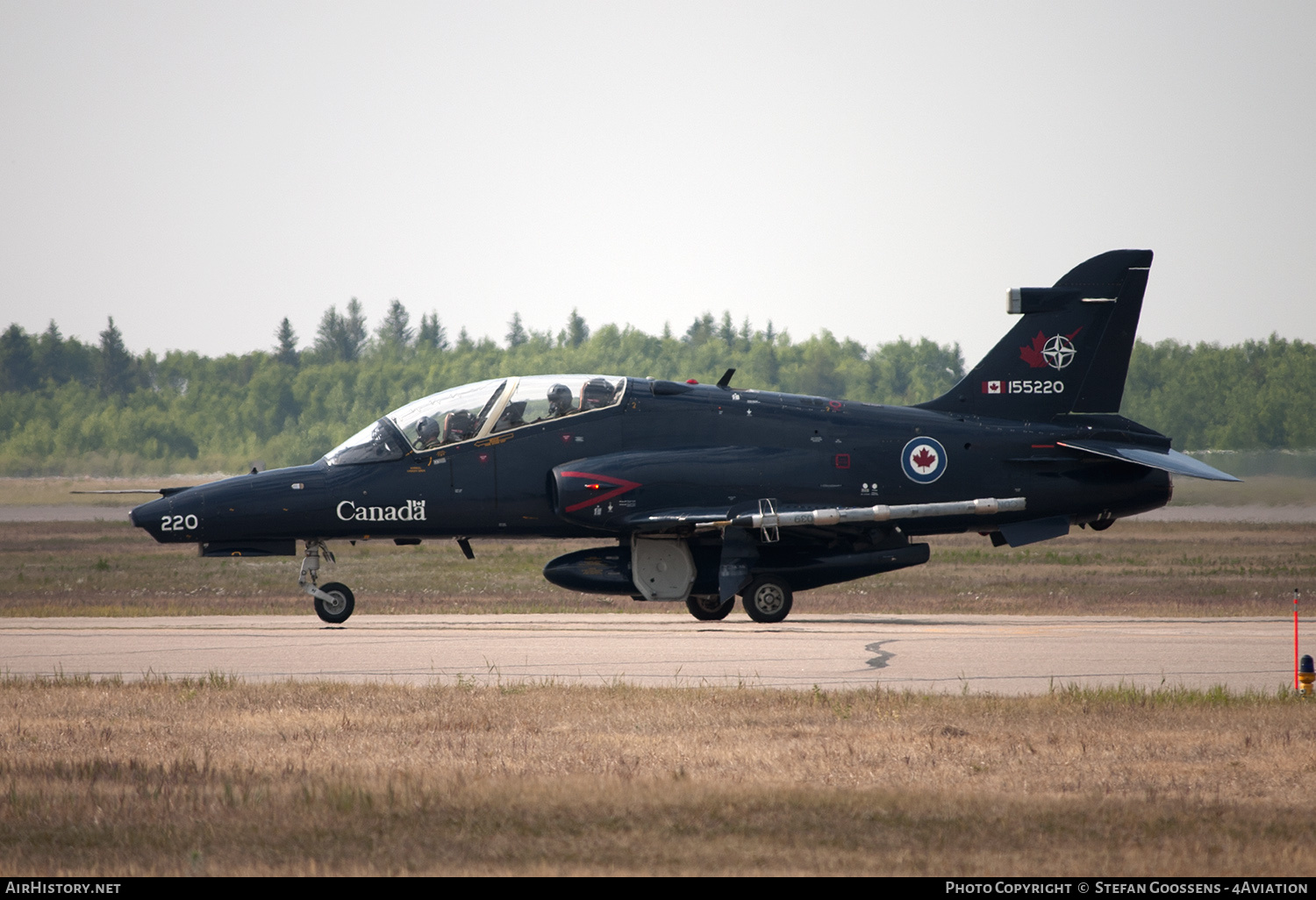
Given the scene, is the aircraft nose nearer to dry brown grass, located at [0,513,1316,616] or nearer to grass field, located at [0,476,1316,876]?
dry brown grass, located at [0,513,1316,616]

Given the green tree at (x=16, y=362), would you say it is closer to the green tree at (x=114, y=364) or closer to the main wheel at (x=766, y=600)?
the green tree at (x=114, y=364)

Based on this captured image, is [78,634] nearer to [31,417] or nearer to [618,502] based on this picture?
[618,502]

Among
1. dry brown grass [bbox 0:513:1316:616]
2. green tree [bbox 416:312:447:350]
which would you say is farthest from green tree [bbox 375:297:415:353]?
dry brown grass [bbox 0:513:1316:616]

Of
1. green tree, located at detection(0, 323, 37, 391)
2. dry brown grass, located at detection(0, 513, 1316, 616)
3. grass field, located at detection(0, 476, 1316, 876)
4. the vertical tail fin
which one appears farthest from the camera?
green tree, located at detection(0, 323, 37, 391)

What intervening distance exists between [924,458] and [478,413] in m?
6.75

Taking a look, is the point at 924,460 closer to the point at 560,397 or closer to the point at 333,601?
the point at 560,397

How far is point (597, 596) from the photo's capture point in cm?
2989

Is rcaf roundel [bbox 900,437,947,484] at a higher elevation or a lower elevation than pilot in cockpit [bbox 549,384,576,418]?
lower

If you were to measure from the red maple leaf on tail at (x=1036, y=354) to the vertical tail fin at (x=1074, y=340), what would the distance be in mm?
14

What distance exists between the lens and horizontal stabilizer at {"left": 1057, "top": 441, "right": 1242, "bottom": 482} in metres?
19.9

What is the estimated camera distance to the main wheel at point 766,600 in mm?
19703

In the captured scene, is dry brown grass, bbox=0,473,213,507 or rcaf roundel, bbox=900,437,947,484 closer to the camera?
rcaf roundel, bbox=900,437,947,484

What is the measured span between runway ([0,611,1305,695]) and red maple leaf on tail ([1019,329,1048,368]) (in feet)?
13.2
